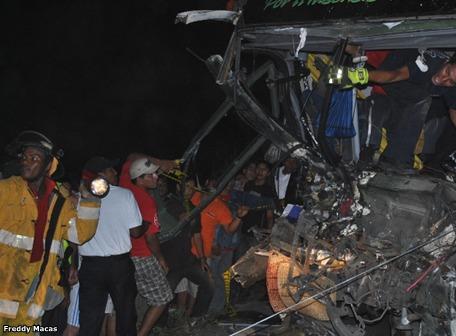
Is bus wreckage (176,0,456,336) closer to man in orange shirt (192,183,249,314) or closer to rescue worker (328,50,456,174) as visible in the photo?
rescue worker (328,50,456,174)

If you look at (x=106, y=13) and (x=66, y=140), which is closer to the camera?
(x=66, y=140)

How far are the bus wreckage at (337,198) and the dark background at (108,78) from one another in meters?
8.18

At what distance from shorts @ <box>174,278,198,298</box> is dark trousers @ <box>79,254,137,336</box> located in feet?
6.08

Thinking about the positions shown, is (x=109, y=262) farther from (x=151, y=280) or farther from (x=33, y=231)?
(x=33, y=231)

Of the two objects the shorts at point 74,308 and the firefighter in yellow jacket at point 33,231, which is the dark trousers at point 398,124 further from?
the shorts at point 74,308

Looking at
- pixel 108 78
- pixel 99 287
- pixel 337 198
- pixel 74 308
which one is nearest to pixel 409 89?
pixel 337 198

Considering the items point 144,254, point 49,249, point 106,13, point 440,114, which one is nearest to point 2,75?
point 106,13

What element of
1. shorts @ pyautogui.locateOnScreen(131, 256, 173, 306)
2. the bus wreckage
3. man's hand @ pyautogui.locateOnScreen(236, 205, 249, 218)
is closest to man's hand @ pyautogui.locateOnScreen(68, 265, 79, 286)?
shorts @ pyautogui.locateOnScreen(131, 256, 173, 306)

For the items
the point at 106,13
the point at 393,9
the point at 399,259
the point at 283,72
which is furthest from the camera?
the point at 106,13

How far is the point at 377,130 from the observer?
528cm

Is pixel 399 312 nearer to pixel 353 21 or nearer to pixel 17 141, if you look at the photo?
pixel 353 21

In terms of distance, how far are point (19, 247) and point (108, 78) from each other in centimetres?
1134

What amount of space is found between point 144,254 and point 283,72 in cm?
234

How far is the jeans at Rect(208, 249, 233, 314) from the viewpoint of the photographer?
7363 mm
